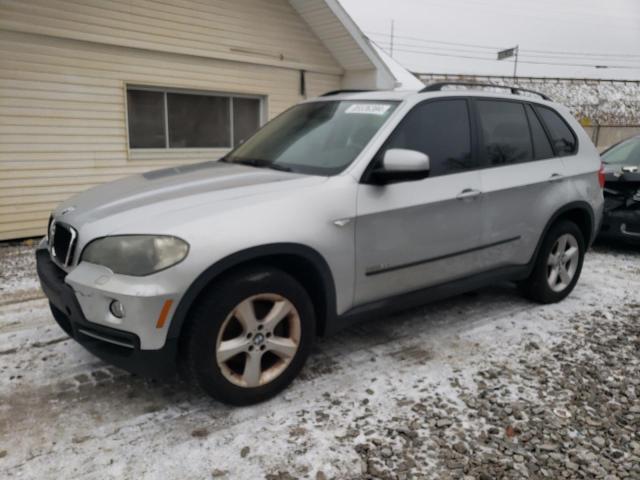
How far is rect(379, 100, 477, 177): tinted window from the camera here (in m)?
3.64

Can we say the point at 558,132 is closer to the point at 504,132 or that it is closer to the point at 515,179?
the point at 504,132

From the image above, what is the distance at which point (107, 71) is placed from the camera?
7793 millimetres

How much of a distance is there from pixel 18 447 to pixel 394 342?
97.7 inches

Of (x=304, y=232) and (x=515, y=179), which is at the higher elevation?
(x=515, y=179)

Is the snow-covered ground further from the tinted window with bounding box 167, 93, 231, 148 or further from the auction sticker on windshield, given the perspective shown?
the tinted window with bounding box 167, 93, 231, 148

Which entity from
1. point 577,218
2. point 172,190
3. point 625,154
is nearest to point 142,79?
point 172,190

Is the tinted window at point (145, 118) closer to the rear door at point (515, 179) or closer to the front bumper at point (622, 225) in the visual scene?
the rear door at point (515, 179)

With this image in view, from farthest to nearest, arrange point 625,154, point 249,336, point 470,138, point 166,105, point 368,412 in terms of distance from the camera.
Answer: point 166,105 < point 625,154 < point 470,138 < point 368,412 < point 249,336

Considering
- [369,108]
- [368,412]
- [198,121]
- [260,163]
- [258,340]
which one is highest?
[198,121]

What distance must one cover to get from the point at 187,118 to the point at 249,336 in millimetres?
6778

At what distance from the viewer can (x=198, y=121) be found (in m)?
9.09

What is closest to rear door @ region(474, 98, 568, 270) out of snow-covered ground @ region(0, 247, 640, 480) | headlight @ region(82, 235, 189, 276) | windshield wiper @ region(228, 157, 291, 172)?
snow-covered ground @ region(0, 247, 640, 480)

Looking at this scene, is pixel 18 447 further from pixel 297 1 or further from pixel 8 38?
pixel 297 1

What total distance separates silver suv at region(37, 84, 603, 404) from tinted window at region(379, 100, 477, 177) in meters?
0.01
